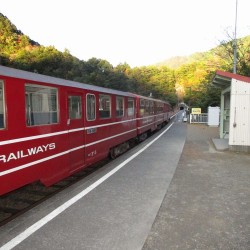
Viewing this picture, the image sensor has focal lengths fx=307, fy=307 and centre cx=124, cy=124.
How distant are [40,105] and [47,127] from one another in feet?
1.56

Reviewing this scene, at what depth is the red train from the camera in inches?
197

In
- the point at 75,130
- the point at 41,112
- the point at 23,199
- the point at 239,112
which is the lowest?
the point at 23,199

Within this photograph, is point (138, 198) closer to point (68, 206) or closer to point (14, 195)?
point (68, 206)

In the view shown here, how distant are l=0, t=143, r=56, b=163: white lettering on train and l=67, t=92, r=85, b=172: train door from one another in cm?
92

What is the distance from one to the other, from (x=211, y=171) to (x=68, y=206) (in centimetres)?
481

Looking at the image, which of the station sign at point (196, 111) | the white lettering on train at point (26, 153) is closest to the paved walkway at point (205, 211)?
the white lettering on train at point (26, 153)

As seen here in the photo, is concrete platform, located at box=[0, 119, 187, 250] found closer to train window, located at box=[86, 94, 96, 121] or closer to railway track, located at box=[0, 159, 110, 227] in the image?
railway track, located at box=[0, 159, 110, 227]

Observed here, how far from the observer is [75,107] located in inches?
294

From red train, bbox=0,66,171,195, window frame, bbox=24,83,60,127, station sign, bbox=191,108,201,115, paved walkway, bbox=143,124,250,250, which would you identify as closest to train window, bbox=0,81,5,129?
red train, bbox=0,66,171,195

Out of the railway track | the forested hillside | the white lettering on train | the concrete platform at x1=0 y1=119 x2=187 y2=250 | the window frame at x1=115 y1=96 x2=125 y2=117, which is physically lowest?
the railway track

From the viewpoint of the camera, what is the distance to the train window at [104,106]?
9.33 metres

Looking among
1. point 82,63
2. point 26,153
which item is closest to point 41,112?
point 26,153

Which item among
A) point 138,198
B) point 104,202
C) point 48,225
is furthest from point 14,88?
point 138,198

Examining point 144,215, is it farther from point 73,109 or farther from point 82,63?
point 82,63
